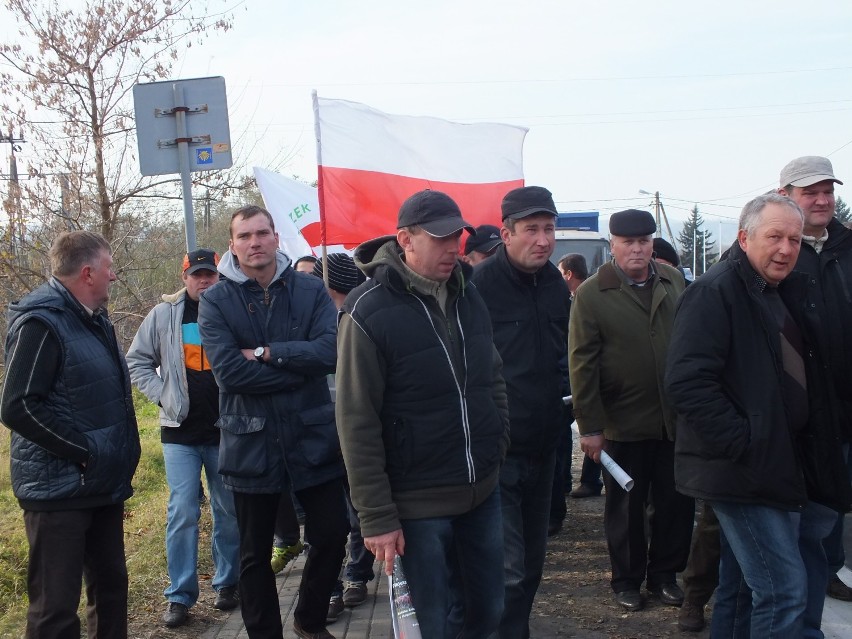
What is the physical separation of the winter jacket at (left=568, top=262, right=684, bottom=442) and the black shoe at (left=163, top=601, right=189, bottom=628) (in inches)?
97.6

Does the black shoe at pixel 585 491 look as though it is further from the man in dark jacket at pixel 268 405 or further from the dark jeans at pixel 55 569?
the dark jeans at pixel 55 569

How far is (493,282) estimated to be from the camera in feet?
14.1

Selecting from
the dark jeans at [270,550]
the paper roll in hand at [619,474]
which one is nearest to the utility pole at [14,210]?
the dark jeans at [270,550]

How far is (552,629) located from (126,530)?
3.96 m

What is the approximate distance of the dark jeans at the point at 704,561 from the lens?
4645 millimetres

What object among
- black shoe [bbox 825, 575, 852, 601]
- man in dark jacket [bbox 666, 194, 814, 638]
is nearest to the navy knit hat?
man in dark jacket [bbox 666, 194, 814, 638]

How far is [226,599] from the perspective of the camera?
538 centimetres

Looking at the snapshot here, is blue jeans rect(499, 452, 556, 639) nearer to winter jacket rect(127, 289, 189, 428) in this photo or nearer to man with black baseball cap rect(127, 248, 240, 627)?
man with black baseball cap rect(127, 248, 240, 627)

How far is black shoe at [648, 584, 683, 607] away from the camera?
16.6 ft

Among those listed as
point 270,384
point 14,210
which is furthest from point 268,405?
point 14,210

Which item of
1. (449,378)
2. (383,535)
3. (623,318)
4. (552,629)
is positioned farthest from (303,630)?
(623,318)

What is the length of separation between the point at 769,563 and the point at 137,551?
15.4 feet

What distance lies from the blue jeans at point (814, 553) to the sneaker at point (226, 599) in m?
3.19

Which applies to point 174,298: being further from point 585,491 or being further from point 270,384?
point 585,491
